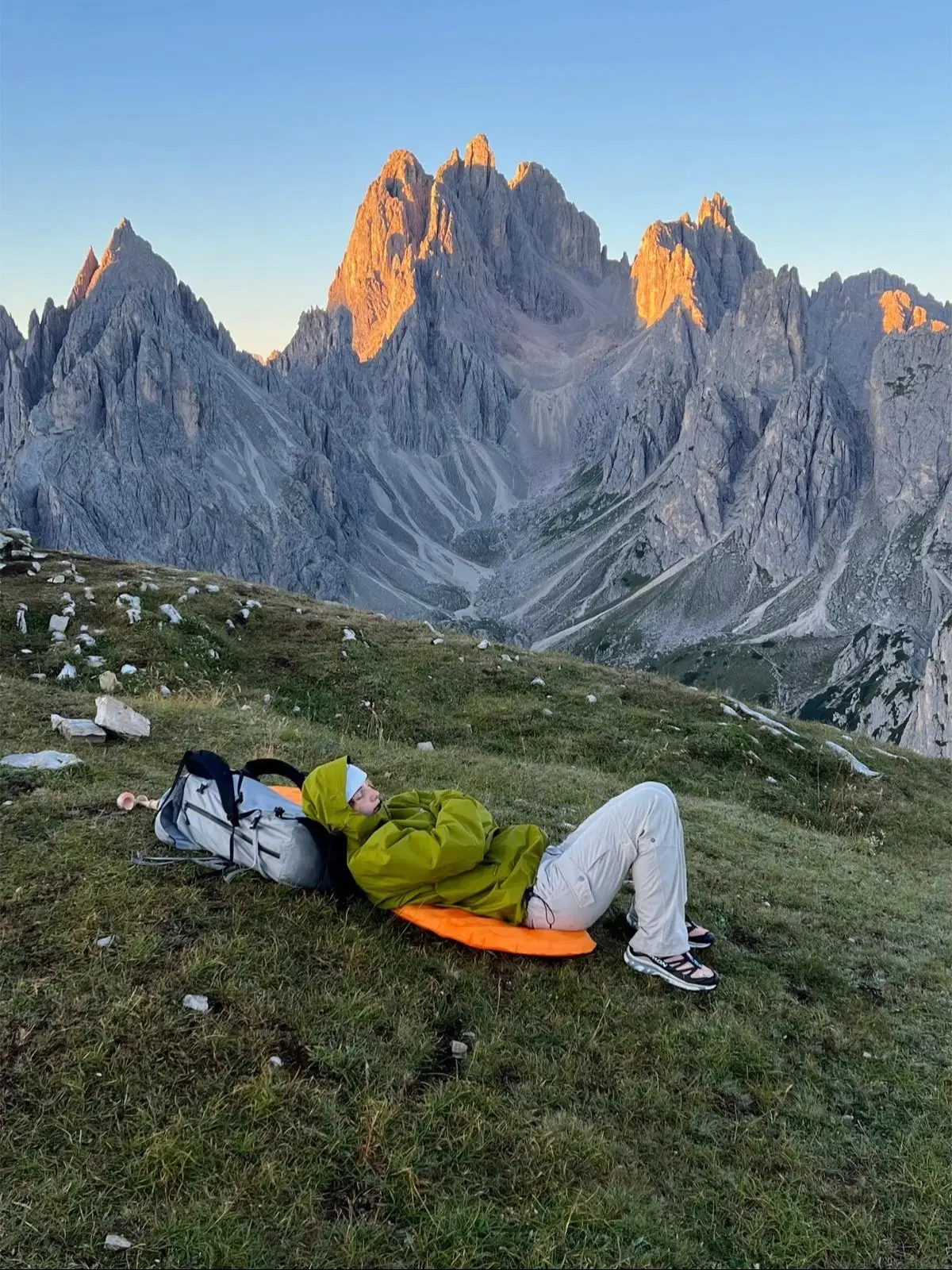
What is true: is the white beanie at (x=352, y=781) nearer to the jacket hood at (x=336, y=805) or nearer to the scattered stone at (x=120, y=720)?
the jacket hood at (x=336, y=805)

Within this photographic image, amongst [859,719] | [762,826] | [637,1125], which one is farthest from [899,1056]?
[859,719]

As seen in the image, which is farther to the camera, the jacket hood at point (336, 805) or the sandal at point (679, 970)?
the jacket hood at point (336, 805)

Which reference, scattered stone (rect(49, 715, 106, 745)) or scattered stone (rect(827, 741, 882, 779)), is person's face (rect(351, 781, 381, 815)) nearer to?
scattered stone (rect(49, 715, 106, 745))

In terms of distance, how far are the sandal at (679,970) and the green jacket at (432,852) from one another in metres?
1.29

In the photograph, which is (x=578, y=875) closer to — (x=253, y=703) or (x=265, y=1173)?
(x=265, y=1173)

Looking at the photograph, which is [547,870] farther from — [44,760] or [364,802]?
[44,760]

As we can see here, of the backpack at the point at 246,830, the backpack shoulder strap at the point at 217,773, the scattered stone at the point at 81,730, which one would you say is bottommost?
the scattered stone at the point at 81,730

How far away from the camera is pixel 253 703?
1808cm

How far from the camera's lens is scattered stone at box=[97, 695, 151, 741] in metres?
12.7

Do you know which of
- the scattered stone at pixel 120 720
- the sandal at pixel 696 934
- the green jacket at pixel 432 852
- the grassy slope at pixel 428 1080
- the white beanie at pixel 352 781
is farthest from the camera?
the scattered stone at pixel 120 720

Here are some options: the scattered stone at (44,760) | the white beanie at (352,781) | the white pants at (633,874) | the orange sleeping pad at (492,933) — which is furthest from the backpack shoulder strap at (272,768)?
the scattered stone at (44,760)

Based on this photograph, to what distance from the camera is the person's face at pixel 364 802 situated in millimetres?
7293

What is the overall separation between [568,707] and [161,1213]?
1667cm

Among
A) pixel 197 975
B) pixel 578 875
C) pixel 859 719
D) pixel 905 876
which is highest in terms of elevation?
pixel 578 875
